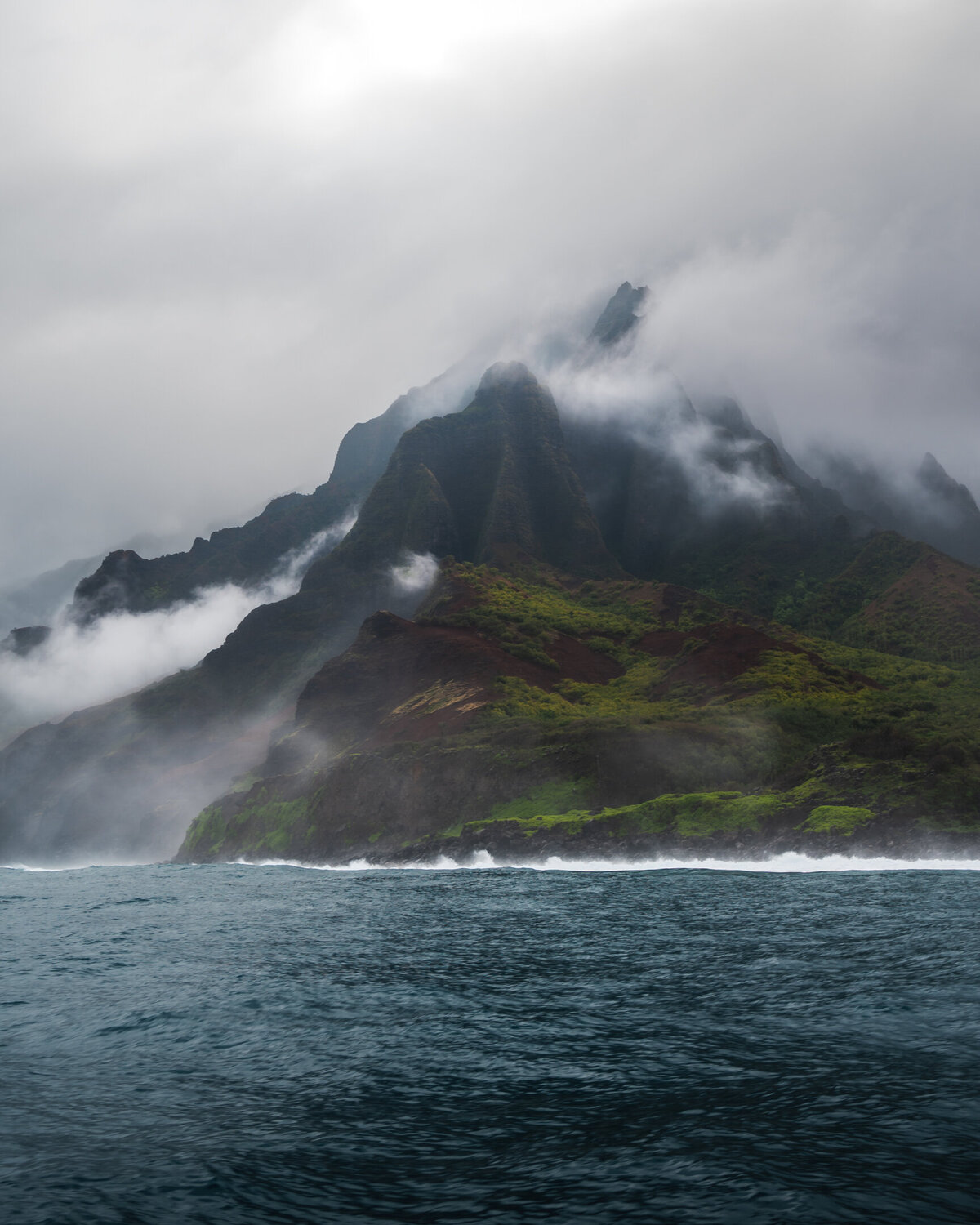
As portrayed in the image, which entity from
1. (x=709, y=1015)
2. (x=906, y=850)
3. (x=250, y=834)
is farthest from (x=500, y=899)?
(x=250, y=834)

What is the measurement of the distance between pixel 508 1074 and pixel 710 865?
56464 millimetres

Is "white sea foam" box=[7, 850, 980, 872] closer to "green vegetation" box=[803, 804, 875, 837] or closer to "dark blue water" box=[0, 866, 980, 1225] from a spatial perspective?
"green vegetation" box=[803, 804, 875, 837]

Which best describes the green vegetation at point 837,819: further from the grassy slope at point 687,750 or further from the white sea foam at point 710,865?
the white sea foam at point 710,865

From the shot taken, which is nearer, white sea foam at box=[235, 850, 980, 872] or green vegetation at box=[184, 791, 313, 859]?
white sea foam at box=[235, 850, 980, 872]

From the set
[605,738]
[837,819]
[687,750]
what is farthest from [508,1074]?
[605,738]

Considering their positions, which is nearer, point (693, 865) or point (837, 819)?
point (837, 819)

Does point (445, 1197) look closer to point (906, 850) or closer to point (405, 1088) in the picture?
point (405, 1088)

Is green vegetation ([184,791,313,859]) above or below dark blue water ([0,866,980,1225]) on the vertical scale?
below

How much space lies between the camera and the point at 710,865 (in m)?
69.0

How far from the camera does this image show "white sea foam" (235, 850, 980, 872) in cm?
6016

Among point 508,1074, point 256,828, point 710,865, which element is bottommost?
point 710,865

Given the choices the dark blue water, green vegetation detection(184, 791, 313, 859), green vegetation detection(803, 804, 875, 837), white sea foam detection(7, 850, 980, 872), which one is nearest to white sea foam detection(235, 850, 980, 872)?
white sea foam detection(7, 850, 980, 872)

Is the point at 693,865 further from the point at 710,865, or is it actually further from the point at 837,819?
the point at 837,819

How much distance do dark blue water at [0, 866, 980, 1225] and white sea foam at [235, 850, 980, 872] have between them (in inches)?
1080
